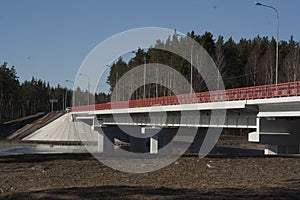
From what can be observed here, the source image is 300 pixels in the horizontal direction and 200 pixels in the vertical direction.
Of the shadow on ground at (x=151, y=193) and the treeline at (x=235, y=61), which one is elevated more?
the treeline at (x=235, y=61)

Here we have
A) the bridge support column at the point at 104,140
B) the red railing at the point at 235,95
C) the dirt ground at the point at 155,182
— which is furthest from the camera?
the bridge support column at the point at 104,140

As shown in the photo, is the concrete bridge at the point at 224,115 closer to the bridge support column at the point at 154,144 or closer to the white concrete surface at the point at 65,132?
the bridge support column at the point at 154,144

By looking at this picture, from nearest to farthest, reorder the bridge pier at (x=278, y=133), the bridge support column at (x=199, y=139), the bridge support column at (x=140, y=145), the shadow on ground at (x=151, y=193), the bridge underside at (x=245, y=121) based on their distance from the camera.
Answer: the shadow on ground at (x=151, y=193) < the bridge underside at (x=245, y=121) < the bridge pier at (x=278, y=133) < the bridge support column at (x=199, y=139) < the bridge support column at (x=140, y=145)

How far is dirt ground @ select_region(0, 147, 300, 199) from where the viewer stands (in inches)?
452

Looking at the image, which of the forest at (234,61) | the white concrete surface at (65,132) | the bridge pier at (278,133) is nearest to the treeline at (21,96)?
the white concrete surface at (65,132)

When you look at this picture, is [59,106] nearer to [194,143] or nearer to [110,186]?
[194,143]

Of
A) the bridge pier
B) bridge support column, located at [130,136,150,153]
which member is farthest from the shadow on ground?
bridge support column, located at [130,136,150,153]

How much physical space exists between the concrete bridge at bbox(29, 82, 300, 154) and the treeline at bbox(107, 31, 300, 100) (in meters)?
A: 21.3

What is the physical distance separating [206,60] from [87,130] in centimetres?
2395

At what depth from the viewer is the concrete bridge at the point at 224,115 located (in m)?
30.1

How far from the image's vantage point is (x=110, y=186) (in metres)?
13.2

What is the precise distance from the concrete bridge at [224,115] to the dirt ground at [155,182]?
10.0 m

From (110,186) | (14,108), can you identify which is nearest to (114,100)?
(110,186)

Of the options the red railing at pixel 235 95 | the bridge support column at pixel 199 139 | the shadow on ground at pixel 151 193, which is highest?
the red railing at pixel 235 95
